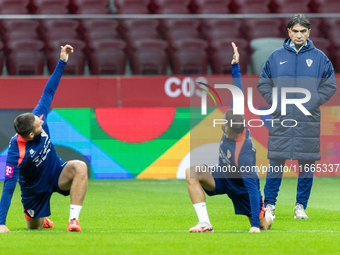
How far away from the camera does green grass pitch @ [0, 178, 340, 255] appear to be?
12.1 feet

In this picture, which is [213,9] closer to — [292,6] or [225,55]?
[292,6]

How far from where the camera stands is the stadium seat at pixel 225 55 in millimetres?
10156

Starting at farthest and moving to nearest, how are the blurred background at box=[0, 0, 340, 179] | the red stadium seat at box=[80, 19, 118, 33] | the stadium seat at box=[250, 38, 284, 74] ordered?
the red stadium seat at box=[80, 19, 118, 33]
the stadium seat at box=[250, 38, 284, 74]
the blurred background at box=[0, 0, 340, 179]

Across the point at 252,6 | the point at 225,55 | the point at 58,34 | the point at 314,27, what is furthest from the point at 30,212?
the point at 252,6

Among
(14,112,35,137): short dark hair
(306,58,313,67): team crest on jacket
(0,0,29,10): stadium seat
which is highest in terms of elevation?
(0,0,29,10): stadium seat

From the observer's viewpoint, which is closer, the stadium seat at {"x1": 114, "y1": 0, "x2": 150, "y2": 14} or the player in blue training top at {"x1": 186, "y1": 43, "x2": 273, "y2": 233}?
the player in blue training top at {"x1": 186, "y1": 43, "x2": 273, "y2": 233}

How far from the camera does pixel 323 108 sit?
8.91 m

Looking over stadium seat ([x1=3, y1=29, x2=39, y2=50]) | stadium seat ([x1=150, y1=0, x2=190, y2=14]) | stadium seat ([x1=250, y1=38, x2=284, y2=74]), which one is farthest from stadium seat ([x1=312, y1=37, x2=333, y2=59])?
stadium seat ([x1=3, y1=29, x2=39, y2=50])

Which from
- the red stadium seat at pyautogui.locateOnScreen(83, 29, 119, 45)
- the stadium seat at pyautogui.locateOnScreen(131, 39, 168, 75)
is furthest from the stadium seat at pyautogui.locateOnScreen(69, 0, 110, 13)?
the stadium seat at pyautogui.locateOnScreen(131, 39, 168, 75)

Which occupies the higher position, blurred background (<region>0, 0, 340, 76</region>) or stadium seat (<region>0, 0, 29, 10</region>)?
stadium seat (<region>0, 0, 29, 10</region>)

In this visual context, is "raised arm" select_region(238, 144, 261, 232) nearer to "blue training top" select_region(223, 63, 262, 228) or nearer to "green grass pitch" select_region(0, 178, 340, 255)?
"blue training top" select_region(223, 63, 262, 228)

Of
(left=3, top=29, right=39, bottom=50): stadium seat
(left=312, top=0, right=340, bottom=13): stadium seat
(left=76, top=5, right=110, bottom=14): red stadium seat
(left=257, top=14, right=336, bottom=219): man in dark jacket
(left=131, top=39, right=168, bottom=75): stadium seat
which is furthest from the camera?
(left=312, top=0, right=340, bottom=13): stadium seat

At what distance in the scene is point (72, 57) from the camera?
32.4ft

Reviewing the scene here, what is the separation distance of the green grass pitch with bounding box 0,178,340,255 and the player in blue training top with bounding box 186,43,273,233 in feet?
0.58
